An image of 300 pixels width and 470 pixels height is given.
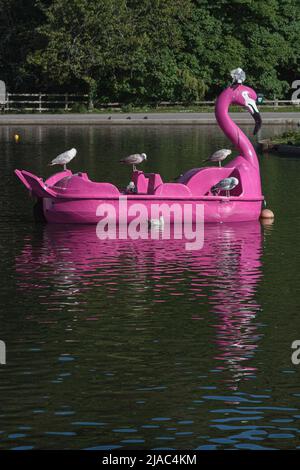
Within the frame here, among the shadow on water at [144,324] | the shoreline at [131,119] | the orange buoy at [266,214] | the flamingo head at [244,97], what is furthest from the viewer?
the shoreline at [131,119]

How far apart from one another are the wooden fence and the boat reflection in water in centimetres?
5067

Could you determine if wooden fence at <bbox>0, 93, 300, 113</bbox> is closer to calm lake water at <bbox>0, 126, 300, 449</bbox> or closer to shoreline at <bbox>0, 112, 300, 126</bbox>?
shoreline at <bbox>0, 112, 300, 126</bbox>

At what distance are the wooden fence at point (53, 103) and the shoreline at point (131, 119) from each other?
3629 mm

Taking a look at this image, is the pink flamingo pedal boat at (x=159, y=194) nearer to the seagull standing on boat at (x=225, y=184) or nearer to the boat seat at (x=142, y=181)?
the boat seat at (x=142, y=181)

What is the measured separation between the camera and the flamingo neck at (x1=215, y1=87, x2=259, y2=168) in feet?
97.2

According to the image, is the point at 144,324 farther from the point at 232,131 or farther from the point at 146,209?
the point at 232,131

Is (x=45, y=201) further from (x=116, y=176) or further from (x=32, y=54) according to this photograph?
(x=32, y=54)

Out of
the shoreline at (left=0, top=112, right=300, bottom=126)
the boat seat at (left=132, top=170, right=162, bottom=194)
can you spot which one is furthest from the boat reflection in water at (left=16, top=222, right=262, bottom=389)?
the shoreline at (left=0, top=112, right=300, bottom=126)

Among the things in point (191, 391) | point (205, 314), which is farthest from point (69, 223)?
point (191, 391)

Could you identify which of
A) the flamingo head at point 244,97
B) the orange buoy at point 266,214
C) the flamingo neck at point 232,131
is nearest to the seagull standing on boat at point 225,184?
the flamingo neck at point 232,131

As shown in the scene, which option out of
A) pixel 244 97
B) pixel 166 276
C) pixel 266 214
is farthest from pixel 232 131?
pixel 166 276

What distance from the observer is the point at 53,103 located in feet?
267

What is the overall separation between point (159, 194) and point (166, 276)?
5576 millimetres

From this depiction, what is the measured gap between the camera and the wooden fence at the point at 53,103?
7919 cm
